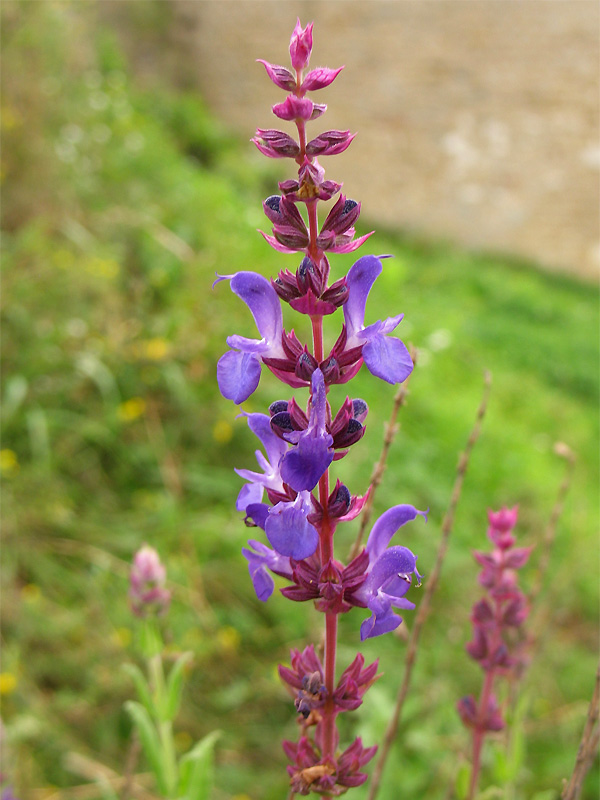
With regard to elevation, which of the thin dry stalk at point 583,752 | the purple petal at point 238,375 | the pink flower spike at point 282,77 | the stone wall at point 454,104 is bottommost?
the thin dry stalk at point 583,752

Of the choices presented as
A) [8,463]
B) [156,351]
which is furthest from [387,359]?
[156,351]

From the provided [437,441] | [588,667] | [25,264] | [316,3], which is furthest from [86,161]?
[316,3]

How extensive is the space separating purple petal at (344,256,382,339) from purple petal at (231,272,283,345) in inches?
3.5

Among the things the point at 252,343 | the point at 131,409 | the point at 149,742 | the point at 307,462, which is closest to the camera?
the point at 307,462

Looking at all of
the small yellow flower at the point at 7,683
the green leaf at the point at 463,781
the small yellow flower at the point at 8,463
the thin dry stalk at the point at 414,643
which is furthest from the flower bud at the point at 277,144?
the small yellow flower at the point at 8,463

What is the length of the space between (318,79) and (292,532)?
0.52m

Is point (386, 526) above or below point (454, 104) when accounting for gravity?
below

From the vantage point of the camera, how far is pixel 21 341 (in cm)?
336

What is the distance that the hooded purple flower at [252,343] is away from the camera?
2.73 feet

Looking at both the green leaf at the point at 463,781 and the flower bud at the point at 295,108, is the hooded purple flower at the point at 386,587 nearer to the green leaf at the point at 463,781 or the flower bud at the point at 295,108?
the flower bud at the point at 295,108

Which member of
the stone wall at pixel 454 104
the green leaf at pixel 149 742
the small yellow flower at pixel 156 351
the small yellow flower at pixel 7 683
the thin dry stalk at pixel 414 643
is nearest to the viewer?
the thin dry stalk at pixel 414 643

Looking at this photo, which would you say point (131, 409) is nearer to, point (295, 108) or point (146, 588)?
point (146, 588)

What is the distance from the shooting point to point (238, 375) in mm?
839

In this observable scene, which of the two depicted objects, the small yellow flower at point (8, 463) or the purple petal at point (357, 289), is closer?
the purple petal at point (357, 289)
